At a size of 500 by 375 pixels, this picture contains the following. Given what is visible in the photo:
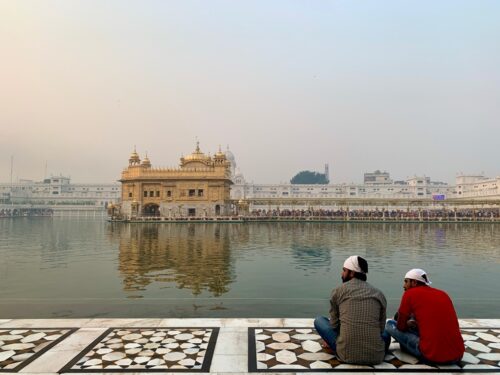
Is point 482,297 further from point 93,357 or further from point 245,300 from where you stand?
point 93,357

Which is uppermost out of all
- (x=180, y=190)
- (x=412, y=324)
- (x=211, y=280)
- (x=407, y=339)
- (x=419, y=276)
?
(x=180, y=190)

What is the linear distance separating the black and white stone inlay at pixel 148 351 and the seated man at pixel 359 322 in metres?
1.49

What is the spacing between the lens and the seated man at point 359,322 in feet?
14.4

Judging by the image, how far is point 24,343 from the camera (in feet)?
17.1

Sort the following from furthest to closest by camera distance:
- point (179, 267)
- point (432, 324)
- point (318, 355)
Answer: point (179, 267) < point (318, 355) < point (432, 324)

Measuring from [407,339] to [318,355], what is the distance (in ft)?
3.33

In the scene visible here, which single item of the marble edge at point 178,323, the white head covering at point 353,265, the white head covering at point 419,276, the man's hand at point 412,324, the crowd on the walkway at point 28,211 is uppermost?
the white head covering at point 353,265

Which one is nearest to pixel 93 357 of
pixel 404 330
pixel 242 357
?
pixel 242 357

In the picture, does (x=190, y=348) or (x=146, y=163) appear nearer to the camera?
(x=190, y=348)

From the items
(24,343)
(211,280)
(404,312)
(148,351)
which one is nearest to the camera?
(404,312)

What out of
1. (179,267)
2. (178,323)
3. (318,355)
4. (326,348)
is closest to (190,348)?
(178,323)

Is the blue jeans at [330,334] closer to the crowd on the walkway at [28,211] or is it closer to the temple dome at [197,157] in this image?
the temple dome at [197,157]

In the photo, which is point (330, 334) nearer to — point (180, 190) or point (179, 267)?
point (179, 267)

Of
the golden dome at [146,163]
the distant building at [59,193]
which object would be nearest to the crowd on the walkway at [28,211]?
the distant building at [59,193]
